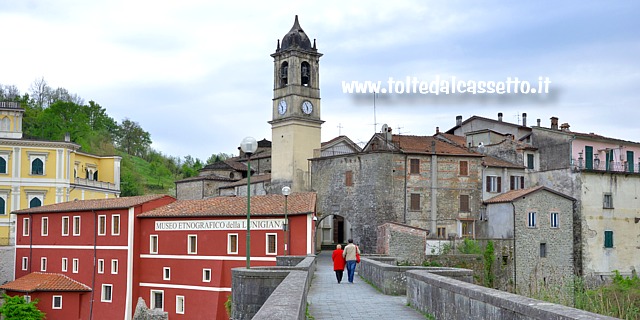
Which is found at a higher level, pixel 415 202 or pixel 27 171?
pixel 27 171

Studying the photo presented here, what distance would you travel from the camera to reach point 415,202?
4719 centimetres

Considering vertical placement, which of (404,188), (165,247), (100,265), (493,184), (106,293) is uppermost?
(493,184)

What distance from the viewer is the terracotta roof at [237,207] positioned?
38.9 metres

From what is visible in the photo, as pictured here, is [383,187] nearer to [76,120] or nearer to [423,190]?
[423,190]

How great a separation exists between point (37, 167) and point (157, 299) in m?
21.4

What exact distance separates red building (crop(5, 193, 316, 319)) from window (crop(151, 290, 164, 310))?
0.19ft

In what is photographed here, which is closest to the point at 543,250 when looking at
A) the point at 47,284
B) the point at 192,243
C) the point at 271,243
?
the point at 271,243

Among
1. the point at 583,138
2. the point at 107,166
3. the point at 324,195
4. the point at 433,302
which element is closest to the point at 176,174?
the point at 107,166

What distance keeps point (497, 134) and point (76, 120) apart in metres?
49.9

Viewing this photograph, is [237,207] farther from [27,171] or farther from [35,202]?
[27,171]

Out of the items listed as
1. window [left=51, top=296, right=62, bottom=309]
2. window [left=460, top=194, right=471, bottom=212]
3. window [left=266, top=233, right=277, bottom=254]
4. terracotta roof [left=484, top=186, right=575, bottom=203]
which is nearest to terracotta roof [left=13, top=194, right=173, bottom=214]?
window [left=51, top=296, right=62, bottom=309]

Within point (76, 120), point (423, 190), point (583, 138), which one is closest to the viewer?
point (423, 190)

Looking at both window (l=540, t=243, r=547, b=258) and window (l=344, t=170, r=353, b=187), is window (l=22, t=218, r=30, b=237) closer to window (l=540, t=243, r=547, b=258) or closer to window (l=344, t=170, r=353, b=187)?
window (l=344, t=170, r=353, b=187)

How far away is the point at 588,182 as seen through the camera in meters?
49.7
